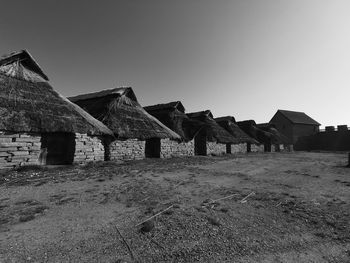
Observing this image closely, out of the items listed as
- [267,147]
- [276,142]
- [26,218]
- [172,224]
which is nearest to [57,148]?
[26,218]

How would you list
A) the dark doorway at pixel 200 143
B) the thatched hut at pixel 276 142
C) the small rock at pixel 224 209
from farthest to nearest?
1. the thatched hut at pixel 276 142
2. the dark doorway at pixel 200 143
3. the small rock at pixel 224 209

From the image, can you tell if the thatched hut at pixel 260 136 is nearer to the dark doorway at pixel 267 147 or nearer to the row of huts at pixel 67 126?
the dark doorway at pixel 267 147

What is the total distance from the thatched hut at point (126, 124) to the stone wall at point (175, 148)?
57 cm

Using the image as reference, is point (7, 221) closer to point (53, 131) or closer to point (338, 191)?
point (53, 131)

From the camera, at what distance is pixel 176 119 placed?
83.5 feet

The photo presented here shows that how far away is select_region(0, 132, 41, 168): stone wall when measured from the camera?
33.1ft

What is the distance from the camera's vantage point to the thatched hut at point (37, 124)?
10.5 meters

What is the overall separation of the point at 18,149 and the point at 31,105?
9.37 feet

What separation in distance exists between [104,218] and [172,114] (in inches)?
844

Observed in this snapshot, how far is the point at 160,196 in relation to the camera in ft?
21.9

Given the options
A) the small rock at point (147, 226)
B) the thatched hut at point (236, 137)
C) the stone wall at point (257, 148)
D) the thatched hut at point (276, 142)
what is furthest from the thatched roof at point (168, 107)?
the thatched hut at point (276, 142)

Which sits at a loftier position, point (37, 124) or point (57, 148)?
point (37, 124)

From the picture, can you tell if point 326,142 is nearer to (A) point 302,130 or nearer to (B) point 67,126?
(A) point 302,130

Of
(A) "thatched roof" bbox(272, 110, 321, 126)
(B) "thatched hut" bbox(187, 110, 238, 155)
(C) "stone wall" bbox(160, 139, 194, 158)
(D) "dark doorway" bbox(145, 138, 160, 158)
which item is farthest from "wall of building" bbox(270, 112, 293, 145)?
(D) "dark doorway" bbox(145, 138, 160, 158)
